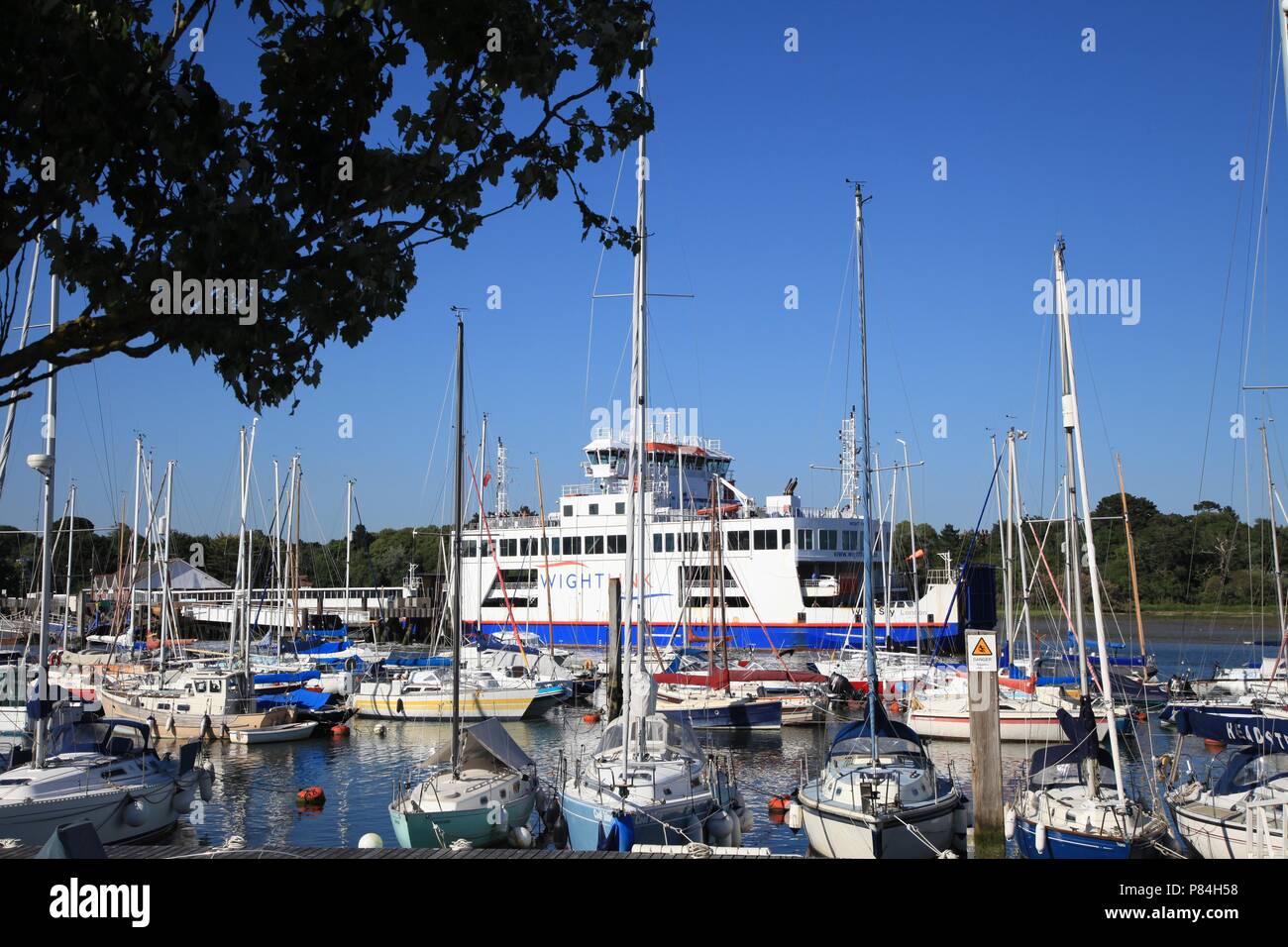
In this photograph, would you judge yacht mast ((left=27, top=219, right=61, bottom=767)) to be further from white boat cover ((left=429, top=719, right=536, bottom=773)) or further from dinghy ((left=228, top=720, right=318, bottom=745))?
dinghy ((left=228, top=720, right=318, bottom=745))

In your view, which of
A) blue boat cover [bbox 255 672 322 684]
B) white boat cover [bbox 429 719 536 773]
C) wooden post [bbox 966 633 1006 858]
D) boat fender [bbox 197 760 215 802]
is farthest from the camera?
blue boat cover [bbox 255 672 322 684]

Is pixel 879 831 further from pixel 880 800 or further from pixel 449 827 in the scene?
pixel 449 827

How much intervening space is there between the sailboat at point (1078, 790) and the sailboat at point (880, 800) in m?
1.00

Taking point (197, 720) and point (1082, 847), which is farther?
point (197, 720)

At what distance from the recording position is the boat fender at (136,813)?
1659 cm

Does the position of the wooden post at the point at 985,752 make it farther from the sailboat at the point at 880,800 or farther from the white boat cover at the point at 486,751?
the white boat cover at the point at 486,751

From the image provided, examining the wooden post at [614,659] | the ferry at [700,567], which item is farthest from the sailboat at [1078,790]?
the ferry at [700,567]

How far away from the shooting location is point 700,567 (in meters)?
49.3

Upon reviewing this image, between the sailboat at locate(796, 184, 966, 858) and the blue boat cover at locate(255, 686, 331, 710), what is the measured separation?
20.2 m

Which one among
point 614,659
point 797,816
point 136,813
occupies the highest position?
point 614,659

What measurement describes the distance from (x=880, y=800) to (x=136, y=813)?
1164 centimetres

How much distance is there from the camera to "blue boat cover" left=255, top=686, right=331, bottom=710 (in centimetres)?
3092
